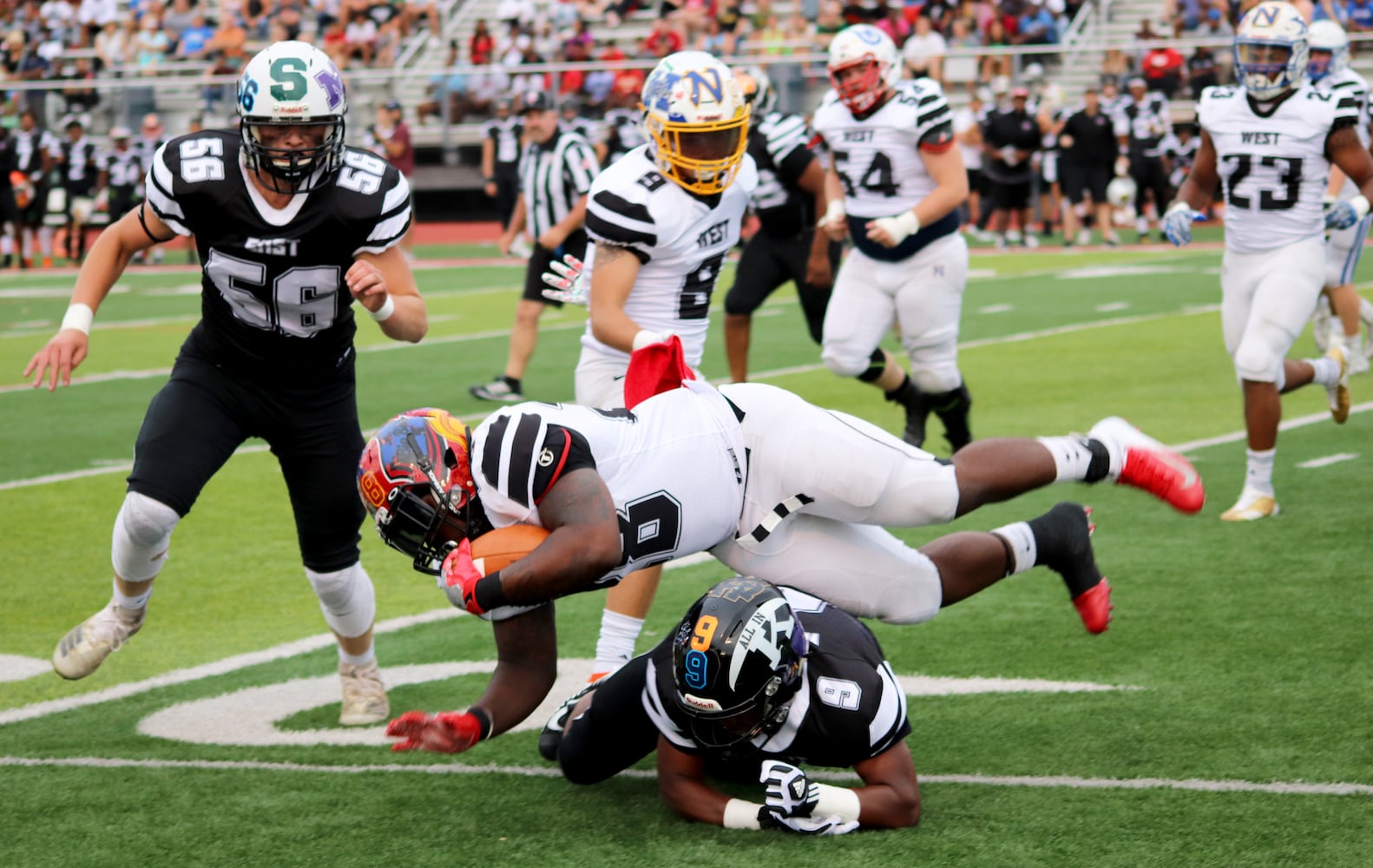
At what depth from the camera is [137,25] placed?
28.5m

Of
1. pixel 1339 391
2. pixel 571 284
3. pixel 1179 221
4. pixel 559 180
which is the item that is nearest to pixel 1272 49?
pixel 1179 221

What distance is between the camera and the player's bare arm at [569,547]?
3400mm

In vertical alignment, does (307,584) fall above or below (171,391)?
below

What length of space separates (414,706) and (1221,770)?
2225 millimetres

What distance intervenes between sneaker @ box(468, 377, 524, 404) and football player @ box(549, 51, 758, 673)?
5.18 meters

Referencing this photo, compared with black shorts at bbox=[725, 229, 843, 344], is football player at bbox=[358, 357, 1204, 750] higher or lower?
higher

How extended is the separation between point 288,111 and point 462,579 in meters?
1.51

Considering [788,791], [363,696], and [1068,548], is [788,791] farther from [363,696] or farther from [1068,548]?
[363,696]

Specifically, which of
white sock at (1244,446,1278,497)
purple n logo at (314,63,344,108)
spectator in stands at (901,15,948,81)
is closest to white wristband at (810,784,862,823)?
purple n logo at (314,63,344,108)

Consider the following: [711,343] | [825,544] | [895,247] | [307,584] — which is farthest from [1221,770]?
[711,343]

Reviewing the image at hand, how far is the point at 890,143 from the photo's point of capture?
7887mm

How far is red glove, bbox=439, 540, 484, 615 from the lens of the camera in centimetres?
→ 342

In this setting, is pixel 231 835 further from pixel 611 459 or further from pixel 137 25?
pixel 137 25

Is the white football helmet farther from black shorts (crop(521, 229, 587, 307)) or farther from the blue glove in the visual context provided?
black shorts (crop(521, 229, 587, 307))
